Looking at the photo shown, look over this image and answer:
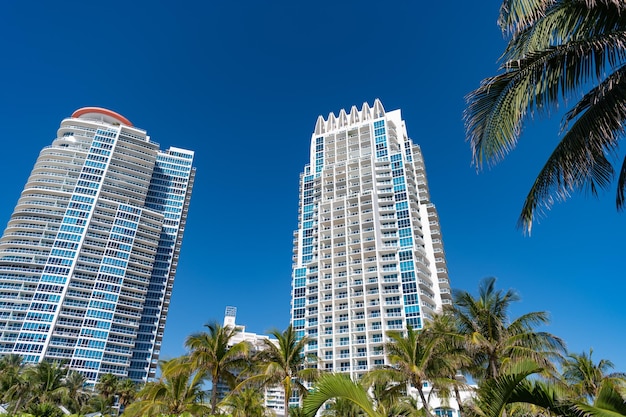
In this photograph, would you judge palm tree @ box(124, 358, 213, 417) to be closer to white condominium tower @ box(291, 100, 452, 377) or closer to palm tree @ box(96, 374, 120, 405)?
palm tree @ box(96, 374, 120, 405)

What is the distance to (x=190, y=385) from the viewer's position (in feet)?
96.7

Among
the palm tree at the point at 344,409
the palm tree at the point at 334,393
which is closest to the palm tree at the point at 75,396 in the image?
the palm tree at the point at 344,409

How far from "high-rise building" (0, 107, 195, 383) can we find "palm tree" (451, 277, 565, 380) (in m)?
93.2

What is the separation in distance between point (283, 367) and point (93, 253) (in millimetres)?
93565

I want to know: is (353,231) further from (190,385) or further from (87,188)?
(87,188)

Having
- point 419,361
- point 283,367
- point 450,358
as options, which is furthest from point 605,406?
point 283,367

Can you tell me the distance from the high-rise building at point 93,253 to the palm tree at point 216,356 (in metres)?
79.9

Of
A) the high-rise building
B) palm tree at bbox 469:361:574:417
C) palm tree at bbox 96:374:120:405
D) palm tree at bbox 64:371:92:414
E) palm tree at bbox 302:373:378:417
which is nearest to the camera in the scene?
palm tree at bbox 469:361:574:417

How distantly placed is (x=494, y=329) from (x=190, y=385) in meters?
22.1

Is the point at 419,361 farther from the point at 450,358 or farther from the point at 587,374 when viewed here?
the point at 587,374

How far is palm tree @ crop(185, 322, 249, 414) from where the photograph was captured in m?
27.2

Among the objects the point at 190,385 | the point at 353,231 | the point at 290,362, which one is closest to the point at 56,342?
the point at 353,231

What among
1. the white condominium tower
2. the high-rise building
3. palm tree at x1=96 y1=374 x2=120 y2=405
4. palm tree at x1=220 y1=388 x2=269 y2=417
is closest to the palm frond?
palm tree at x1=220 y1=388 x2=269 y2=417

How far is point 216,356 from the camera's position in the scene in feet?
90.7
